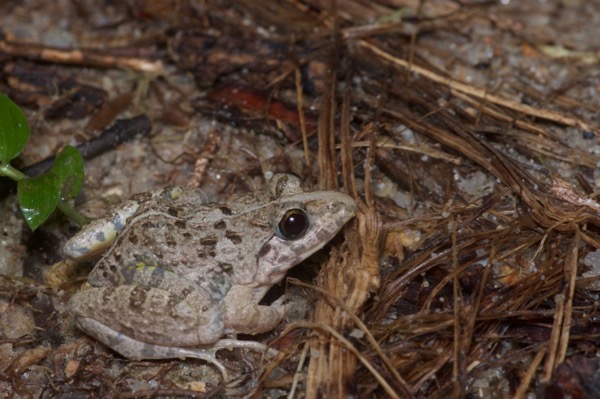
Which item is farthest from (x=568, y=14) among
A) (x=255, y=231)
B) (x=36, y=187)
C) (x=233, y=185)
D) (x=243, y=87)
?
(x=36, y=187)

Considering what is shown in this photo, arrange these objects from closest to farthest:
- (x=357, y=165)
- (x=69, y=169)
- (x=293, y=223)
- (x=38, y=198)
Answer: (x=293, y=223)
(x=38, y=198)
(x=69, y=169)
(x=357, y=165)

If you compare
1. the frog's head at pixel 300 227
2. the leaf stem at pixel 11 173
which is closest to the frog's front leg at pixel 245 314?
the frog's head at pixel 300 227

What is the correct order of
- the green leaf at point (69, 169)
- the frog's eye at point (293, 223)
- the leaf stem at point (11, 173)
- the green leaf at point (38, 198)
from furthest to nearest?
the green leaf at point (69, 169)
the leaf stem at point (11, 173)
the green leaf at point (38, 198)
the frog's eye at point (293, 223)

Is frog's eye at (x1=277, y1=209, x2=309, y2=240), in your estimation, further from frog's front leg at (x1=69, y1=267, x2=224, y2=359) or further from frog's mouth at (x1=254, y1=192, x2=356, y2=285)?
frog's front leg at (x1=69, y1=267, x2=224, y2=359)

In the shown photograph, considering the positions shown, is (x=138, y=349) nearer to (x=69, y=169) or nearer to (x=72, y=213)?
(x=72, y=213)

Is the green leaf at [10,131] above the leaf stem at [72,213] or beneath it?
above

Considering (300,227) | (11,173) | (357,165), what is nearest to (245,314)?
(300,227)

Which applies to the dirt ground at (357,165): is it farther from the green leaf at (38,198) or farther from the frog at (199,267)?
the green leaf at (38,198)
